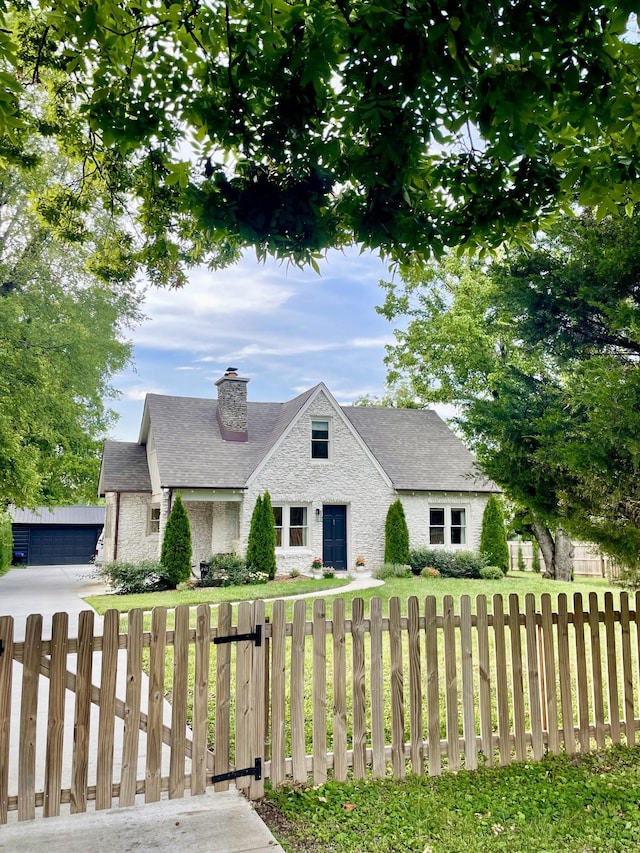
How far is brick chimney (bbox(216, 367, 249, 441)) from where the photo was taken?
→ 68.4 feet

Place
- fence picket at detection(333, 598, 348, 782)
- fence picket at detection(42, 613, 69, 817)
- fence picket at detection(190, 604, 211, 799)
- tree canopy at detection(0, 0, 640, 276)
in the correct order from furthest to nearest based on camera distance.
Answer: fence picket at detection(333, 598, 348, 782), fence picket at detection(190, 604, 211, 799), fence picket at detection(42, 613, 69, 817), tree canopy at detection(0, 0, 640, 276)

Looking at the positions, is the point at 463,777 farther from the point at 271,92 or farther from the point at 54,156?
the point at 54,156

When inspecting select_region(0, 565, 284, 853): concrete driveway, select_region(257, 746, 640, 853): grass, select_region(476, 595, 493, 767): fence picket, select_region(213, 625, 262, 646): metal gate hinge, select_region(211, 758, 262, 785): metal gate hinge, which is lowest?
select_region(257, 746, 640, 853): grass

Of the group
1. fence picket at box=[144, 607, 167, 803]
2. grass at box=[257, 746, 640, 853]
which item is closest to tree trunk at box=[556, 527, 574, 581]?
grass at box=[257, 746, 640, 853]

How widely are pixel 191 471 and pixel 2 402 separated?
594cm

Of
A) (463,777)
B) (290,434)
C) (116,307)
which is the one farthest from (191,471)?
(463,777)

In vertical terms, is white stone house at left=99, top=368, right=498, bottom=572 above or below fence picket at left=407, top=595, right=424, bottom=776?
above

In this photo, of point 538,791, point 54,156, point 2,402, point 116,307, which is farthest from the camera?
point 116,307

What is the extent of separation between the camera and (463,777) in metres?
4.38

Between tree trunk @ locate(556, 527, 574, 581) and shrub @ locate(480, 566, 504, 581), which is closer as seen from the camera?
shrub @ locate(480, 566, 504, 581)

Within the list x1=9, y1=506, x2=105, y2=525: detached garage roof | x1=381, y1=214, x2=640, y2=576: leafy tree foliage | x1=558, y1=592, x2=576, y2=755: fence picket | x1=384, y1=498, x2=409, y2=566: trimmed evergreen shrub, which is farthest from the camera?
x1=9, y1=506, x2=105, y2=525: detached garage roof

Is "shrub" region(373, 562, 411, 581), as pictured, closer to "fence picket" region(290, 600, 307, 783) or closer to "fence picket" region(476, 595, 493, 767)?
"fence picket" region(476, 595, 493, 767)

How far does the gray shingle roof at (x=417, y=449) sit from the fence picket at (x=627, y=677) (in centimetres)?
1482

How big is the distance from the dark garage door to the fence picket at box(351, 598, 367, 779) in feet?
106
